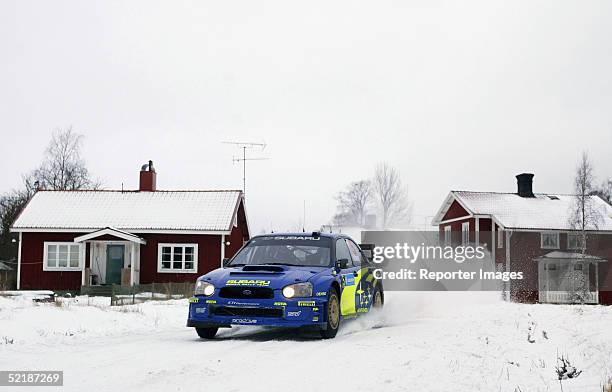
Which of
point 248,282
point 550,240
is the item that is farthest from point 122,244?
point 550,240

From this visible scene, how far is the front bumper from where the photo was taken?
9680mm

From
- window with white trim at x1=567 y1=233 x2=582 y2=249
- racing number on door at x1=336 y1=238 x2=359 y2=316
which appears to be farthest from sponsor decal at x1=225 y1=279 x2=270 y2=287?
window with white trim at x1=567 y1=233 x2=582 y2=249

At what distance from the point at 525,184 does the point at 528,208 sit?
9.59 ft

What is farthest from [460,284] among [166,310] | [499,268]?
[166,310]

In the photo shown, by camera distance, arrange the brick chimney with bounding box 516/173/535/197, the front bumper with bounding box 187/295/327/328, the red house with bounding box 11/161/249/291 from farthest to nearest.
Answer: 1. the brick chimney with bounding box 516/173/535/197
2. the red house with bounding box 11/161/249/291
3. the front bumper with bounding box 187/295/327/328

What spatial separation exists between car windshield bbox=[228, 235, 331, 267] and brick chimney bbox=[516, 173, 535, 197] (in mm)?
37286

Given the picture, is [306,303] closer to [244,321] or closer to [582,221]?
[244,321]

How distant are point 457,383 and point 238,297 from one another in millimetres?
4061

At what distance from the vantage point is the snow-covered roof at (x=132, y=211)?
33188mm

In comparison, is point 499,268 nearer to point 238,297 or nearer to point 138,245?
point 138,245

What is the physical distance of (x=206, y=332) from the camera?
1023 centimetres

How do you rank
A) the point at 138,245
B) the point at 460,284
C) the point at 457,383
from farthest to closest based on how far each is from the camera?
the point at 460,284 → the point at 138,245 → the point at 457,383

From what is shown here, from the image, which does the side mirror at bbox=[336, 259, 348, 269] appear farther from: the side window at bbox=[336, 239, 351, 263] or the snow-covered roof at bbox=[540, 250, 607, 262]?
the snow-covered roof at bbox=[540, 250, 607, 262]

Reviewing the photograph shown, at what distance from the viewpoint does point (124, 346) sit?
9.24 metres
